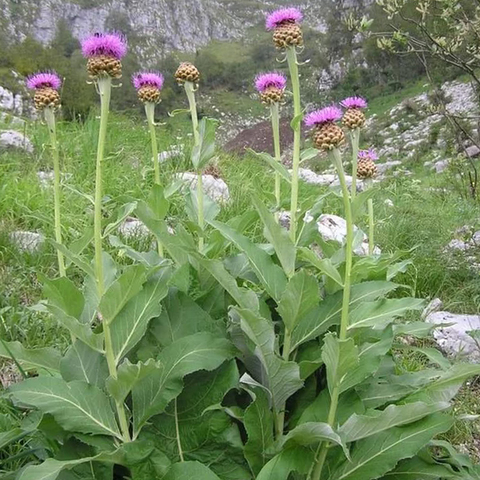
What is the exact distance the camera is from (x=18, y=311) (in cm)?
347

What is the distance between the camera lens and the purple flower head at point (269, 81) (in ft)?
9.23

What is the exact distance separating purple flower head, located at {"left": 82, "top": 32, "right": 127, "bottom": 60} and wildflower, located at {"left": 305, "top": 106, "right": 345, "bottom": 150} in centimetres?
74

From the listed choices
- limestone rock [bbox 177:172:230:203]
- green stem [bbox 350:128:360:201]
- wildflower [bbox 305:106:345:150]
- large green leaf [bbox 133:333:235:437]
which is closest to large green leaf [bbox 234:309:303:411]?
large green leaf [bbox 133:333:235:437]

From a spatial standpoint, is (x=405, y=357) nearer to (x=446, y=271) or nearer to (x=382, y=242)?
(x=446, y=271)

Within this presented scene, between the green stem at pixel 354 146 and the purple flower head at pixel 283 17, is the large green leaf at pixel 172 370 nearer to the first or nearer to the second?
the green stem at pixel 354 146

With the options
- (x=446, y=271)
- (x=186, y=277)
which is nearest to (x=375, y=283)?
(x=186, y=277)

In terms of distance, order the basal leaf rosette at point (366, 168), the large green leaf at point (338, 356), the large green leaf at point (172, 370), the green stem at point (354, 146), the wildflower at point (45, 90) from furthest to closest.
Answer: the basal leaf rosette at point (366, 168) < the wildflower at point (45, 90) < the green stem at point (354, 146) < the large green leaf at point (172, 370) < the large green leaf at point (338, 356)

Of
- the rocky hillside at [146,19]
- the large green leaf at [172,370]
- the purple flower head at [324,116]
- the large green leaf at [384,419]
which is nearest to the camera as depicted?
the large green leaf at [384,419]

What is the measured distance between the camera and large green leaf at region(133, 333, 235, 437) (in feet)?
6.63

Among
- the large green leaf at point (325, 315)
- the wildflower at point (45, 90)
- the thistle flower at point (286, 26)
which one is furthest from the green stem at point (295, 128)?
the wildflower at point (45, 90)

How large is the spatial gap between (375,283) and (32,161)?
16.7 feet

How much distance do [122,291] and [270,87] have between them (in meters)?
1.37

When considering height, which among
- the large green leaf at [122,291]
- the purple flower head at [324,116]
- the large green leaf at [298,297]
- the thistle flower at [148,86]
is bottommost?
the large green leaf at [298,297]

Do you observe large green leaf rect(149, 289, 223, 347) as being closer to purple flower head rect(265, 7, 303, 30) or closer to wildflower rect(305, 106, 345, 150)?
wildflower rect(305, 106, 345, 150)
